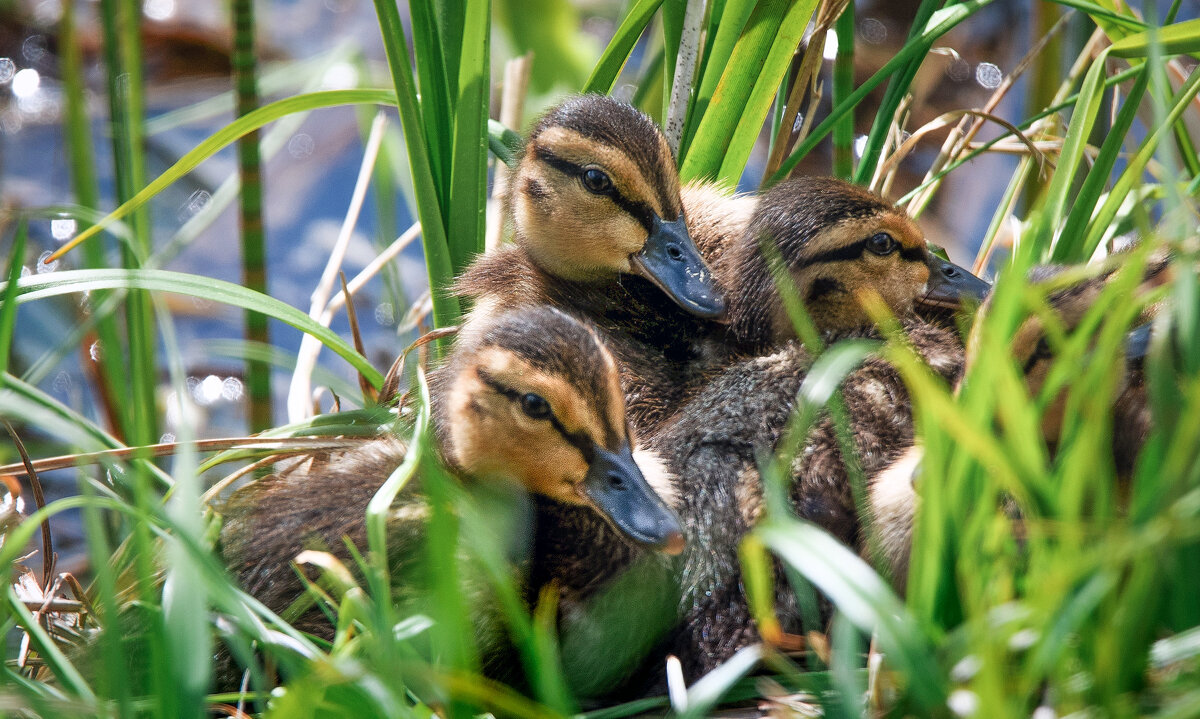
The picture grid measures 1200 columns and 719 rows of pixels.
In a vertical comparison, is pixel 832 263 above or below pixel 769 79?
below

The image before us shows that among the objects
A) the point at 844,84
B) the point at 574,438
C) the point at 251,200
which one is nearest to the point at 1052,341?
the point at 574,438

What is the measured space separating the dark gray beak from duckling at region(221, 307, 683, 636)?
26.8 inches

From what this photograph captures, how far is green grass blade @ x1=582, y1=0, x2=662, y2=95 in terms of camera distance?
6.91ft

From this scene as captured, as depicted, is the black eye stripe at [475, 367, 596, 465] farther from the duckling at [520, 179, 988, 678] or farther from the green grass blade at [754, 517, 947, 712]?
the green grass blade at [754, 517, 947, 712]

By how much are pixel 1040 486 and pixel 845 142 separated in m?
1.48

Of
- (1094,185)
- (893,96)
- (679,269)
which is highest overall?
(893,96)

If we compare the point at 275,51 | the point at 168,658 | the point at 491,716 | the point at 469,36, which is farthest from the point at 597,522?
the point at 275,51

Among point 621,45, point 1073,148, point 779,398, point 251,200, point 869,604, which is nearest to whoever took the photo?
point 869,604

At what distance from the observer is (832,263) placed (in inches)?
80.5

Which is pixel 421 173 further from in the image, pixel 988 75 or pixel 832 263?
pixel 988 75

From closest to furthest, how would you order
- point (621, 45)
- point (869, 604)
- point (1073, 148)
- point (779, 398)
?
point (869, 604)
point (1073, 148)
point (779, 398)
point (621, 45)

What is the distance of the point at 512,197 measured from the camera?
241 centimetres

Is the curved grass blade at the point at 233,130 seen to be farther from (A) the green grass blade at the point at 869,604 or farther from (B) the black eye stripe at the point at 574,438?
(A) the green grass blade at the point at 869,604

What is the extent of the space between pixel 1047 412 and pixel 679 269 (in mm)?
812
